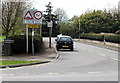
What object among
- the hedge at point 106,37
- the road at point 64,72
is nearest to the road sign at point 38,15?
the road at point 64,72

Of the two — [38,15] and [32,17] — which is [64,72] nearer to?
[38,15]

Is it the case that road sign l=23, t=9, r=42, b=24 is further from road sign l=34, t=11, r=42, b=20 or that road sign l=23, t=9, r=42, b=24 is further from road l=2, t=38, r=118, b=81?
road l=2, t=38, r=118, b=81

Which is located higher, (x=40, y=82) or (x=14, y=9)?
(x=14, y=9)

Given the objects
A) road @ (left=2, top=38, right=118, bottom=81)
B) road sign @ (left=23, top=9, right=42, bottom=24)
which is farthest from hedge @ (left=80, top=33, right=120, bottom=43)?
road @ (left=2, top=38, right=118, bottom=81)

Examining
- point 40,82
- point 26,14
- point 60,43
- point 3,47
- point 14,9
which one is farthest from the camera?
point 60,43

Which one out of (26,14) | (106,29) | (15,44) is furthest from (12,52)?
(106,29)

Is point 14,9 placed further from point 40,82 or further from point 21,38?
point 40,82

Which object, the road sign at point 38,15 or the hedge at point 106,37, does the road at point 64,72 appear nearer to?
the road sign at point 38,15

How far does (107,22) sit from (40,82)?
54597 mm

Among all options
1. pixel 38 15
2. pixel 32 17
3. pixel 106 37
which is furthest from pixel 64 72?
pixel 106 37

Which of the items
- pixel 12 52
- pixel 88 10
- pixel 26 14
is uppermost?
pixel 88 10

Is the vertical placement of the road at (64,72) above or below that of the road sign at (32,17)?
below

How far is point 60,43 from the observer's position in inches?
1038

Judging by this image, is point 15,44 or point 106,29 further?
point 106,29
